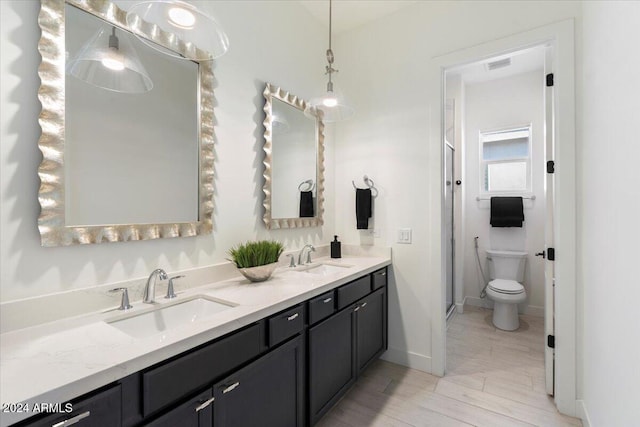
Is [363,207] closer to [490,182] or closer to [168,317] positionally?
[168,317]

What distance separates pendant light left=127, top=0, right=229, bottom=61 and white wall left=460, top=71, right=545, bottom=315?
3518 mm

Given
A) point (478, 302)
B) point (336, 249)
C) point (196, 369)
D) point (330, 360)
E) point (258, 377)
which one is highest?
point (336, 249)

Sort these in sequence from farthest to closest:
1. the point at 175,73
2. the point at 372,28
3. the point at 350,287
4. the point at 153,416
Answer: the point at 372,28 < the point at 350,287 < the point at 175,73 < the point at 153,416

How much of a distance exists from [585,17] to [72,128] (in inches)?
110

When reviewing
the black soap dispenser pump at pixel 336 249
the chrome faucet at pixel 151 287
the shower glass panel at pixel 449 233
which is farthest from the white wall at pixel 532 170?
the chrome faucet at pixel 151 287

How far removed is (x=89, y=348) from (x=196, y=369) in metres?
0.33

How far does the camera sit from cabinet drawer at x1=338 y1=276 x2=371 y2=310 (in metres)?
1.86

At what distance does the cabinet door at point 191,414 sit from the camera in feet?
3.06

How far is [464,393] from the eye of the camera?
2092mm

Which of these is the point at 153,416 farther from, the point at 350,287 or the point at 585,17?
the point at 585,17

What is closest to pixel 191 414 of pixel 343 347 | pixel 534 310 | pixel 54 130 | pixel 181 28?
pixel 343 347

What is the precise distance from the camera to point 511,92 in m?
3.69

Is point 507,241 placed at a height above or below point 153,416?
above

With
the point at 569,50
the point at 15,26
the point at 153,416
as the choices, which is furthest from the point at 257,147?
the point at 569,50
